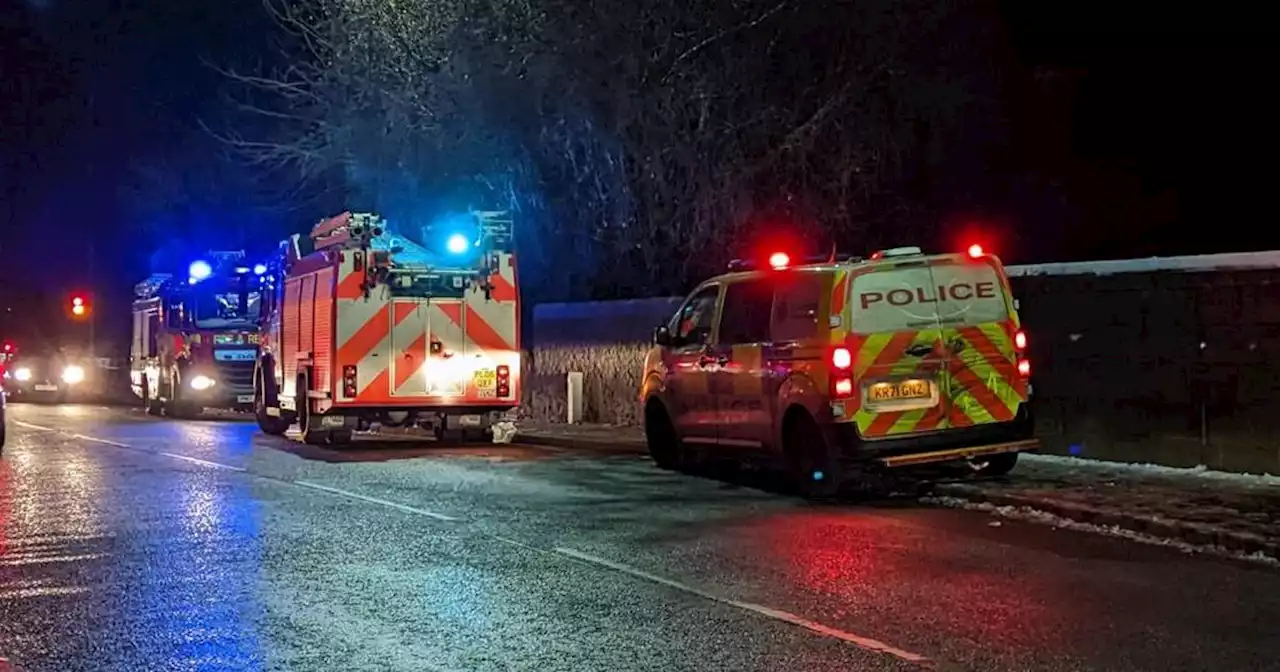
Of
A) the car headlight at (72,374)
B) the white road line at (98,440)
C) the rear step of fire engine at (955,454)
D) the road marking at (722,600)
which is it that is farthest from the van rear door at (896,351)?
the car headlight at (72,374)

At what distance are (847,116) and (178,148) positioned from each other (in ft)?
70.6

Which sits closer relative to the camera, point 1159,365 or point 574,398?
point 1159,365

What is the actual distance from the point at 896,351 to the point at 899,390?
329 mm

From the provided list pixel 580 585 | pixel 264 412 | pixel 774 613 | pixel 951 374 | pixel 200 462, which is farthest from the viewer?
pixel 264 412

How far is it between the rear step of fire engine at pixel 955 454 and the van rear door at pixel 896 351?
20cm

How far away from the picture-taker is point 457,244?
63.5ft

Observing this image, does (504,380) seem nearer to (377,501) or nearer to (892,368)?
(377,501)

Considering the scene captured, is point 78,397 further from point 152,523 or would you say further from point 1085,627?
point 1085,627

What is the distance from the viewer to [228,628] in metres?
7.54

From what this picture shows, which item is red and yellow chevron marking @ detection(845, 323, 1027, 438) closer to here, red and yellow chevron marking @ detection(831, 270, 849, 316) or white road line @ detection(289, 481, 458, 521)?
red and yellow chevron marking @ detection(831, 270, 849, 316)

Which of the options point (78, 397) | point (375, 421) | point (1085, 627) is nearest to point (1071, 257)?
point (375, 421)

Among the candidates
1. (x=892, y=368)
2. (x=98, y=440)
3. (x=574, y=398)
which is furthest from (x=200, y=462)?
(x=892, y=368)

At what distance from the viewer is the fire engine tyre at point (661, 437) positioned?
15.4 metres

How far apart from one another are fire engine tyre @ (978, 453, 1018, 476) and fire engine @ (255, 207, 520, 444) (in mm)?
7371
